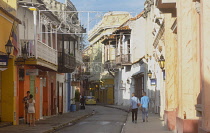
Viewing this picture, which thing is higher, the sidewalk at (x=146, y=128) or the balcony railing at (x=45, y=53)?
the balcony railing at (x=45, y=53)

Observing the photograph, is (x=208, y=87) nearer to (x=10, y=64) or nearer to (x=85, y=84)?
(x=10, y=64)

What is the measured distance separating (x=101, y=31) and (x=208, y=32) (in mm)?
60788

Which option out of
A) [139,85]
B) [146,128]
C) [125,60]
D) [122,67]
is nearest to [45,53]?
[146,128]

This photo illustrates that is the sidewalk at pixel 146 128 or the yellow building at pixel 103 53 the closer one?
the sidewalk at pixel 146 128

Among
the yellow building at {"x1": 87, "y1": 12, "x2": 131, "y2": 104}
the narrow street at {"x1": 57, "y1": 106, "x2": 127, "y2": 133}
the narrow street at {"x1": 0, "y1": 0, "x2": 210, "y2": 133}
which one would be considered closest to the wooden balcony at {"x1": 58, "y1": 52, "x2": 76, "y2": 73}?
the narrow street at {"x1": 0, "y1": 0, "x2": 210, "y2": 133}

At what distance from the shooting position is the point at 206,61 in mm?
9727

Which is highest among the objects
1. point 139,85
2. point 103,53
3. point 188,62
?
point 103,53

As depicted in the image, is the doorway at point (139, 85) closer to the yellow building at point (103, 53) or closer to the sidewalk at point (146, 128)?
the yellow building at point (103, 53)

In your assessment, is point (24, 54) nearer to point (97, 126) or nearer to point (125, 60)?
point (97, 126)

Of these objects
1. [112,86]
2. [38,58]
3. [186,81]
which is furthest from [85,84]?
[186,81]

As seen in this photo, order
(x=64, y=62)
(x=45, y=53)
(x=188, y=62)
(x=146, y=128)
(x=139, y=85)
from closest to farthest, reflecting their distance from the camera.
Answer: (x=188, y=62), (x=146, y=128), (x=45, y=53), (x=64, y=62), (x=139, y=85)

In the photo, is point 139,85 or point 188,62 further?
point 139,85

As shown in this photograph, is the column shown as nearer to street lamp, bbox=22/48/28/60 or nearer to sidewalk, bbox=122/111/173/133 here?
sidewalk, bbox=122/111/173/133

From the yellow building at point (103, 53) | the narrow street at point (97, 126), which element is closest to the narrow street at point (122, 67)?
the narrow street at point (97, 126)
